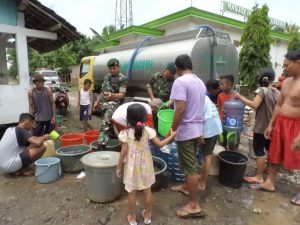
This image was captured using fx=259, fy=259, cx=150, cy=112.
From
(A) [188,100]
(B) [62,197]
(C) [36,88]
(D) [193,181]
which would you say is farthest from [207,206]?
(C) [36,88]

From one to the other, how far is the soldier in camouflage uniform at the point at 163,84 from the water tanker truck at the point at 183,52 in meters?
0.63

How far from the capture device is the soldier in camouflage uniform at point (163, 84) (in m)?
5.01

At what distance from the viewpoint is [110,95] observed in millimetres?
4605

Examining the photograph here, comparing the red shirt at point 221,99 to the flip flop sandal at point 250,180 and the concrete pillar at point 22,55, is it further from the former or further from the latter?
the concrete pillar at point 22,55

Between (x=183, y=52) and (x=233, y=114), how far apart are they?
1810 mm

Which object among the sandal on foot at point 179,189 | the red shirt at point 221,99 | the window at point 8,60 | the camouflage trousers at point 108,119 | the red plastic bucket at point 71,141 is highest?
the window at point 8,60

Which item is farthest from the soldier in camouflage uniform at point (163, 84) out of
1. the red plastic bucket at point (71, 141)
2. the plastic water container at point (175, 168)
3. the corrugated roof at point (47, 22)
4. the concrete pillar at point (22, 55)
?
the concrete pillar at point (22, 55)

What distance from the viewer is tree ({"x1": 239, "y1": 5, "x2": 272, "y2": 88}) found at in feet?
39.0

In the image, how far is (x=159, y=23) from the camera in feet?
43.0

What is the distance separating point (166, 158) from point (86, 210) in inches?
56.3

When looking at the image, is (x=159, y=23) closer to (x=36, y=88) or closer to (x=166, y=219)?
(x=36, y=88)

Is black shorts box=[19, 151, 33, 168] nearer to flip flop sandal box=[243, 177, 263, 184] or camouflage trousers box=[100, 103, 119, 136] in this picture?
camouflage trousers box=[100, 103, 119, 136]

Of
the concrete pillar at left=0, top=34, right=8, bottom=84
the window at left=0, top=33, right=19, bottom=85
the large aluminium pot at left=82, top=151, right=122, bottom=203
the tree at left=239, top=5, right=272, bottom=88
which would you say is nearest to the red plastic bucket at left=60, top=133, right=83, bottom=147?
the large aluminium pot at left=82, top=151, right=122, bottom=203

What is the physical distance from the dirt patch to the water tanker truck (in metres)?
2.54
